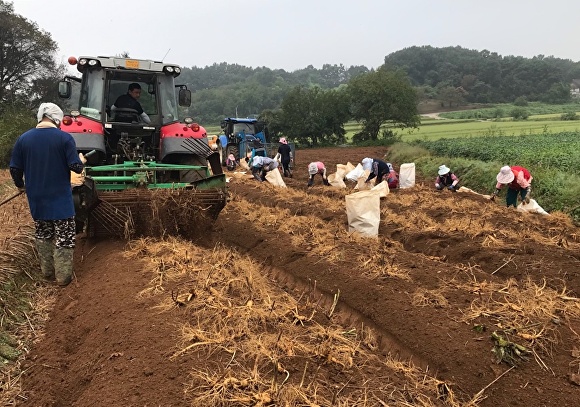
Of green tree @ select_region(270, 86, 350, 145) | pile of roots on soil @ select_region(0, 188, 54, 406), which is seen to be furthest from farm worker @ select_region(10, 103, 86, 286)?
green tree @ select_region(270, 86, 350, 145)

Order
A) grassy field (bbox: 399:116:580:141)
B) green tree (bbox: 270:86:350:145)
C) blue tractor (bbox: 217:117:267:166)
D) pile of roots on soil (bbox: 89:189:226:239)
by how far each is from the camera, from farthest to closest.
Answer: green tree (bbox: 270:86:350:145) < grassy field (bbox: 399:116:580:141) < blue tractor (bbox: 217:117:267:166) < pile of roots on soil (bbox: 89:189:226:239)

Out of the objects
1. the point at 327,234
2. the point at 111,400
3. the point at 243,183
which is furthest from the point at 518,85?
the point at 111,400

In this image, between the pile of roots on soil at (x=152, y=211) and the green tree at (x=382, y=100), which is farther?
the green tree at (x=382, y=100)

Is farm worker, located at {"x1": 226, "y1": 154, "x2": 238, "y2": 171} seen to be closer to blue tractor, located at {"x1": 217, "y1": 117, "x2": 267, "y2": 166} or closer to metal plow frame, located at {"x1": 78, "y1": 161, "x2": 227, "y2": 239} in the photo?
blue tractor, located at {"x1": 217, "y1": 117, "x2": 267, "y2": 166}

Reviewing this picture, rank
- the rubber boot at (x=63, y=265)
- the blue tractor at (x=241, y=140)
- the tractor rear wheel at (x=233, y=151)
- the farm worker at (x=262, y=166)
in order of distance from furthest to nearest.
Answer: the tractor rear wheel at (x=233, y=151) < the blue tractor at (x=241, y=140) < the farm worker at (x=262, y=166) < the rubber boot at (x=63, y=265)

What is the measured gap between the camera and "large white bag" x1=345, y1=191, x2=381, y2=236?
24.8ft

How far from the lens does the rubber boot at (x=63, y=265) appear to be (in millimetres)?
5016

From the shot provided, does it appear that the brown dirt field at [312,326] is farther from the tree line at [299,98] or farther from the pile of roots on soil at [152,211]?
the tree line at [299,98]

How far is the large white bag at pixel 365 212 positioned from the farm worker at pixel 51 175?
13.9ft

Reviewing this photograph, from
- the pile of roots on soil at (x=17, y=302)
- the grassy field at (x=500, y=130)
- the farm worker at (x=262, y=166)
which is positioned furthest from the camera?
the grassy field at (x=500, y=130)

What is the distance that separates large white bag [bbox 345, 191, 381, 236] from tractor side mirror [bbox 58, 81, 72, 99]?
4.68 metres

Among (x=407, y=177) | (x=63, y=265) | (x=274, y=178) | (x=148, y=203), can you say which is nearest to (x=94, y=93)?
(x=148, y=203)

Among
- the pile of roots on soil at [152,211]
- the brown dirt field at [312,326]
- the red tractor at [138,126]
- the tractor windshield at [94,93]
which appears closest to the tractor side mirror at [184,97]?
the red tractor at [138,126]

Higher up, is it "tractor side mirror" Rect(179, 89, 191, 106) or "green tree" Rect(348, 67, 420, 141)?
"green tree" Rect(348, 67, 420, 141)
